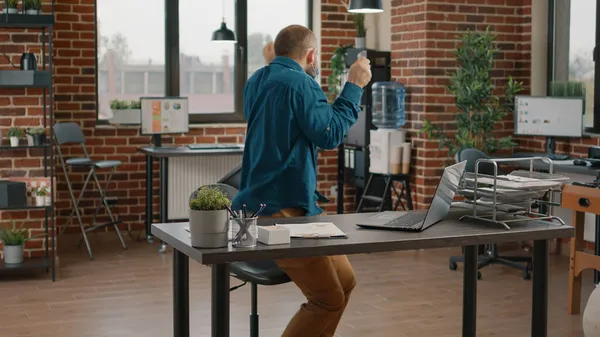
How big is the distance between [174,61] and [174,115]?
786 mm

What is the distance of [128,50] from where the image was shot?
812 centimetres

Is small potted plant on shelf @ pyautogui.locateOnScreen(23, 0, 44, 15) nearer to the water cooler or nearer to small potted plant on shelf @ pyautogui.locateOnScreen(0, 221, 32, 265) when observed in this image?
small potted plant on shelf @ pyautogui.locateOnScreen(0, 221, 32, 265)

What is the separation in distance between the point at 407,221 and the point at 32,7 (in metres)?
3.82

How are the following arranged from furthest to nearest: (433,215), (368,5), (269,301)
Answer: (368,5) → (269,301) → (433,215)

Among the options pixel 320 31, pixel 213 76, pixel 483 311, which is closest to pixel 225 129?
pixel 213 76

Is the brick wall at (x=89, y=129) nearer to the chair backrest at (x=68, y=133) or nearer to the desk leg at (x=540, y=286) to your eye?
the chair backrest at (x=68, y=133)

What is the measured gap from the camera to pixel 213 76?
27.9 feet

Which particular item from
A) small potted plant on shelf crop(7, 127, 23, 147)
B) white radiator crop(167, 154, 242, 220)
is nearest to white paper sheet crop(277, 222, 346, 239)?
small potted plant on shelf crop(7, 127, 23, 147)

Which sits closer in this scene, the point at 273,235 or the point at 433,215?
the point at 273,235

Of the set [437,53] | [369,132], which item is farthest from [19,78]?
[437,53]

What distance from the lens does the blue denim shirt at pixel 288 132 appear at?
343cm

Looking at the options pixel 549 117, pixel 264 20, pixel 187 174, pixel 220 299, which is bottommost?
pixel 220 299

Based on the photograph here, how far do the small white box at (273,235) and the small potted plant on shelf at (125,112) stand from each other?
4.96 m

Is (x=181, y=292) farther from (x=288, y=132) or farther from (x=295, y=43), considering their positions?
(x=295, y=43)
